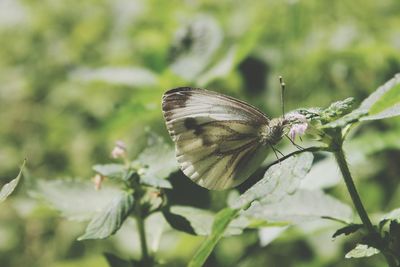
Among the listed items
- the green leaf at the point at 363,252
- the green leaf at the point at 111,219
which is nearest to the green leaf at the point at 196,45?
the green leaf at the point at 111,219

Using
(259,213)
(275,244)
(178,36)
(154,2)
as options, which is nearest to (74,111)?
(154,2)

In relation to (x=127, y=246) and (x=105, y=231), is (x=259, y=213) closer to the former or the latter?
(x=105, y=231)

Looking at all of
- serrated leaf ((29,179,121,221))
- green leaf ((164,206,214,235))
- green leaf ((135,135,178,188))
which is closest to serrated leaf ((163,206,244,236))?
green leaf ((164,206,214,235))

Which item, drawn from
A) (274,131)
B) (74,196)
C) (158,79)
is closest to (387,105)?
(274,131)

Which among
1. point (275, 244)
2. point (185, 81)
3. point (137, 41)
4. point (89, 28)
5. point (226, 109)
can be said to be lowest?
point (275, 244)

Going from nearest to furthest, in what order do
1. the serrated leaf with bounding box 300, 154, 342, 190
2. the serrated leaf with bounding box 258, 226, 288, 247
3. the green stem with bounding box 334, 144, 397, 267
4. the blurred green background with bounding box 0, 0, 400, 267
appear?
the green stem with bounding box 334, 144, 397, 267 < the serrated leaf with bounding box 258, 226, 288, 247 < the serrated leaf with bounding box 300, 154, 342, 190 < the blurred green background with bounding box 0, 0, 400, 267

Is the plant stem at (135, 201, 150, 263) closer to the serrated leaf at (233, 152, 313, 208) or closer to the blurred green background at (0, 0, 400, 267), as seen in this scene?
the blurred green background at (0, 0, 400, 267)

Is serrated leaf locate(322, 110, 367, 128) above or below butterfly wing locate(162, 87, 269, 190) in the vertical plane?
below

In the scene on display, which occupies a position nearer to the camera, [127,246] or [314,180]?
[314,180]

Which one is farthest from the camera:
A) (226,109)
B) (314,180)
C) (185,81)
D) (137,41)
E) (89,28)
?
(89,28)
